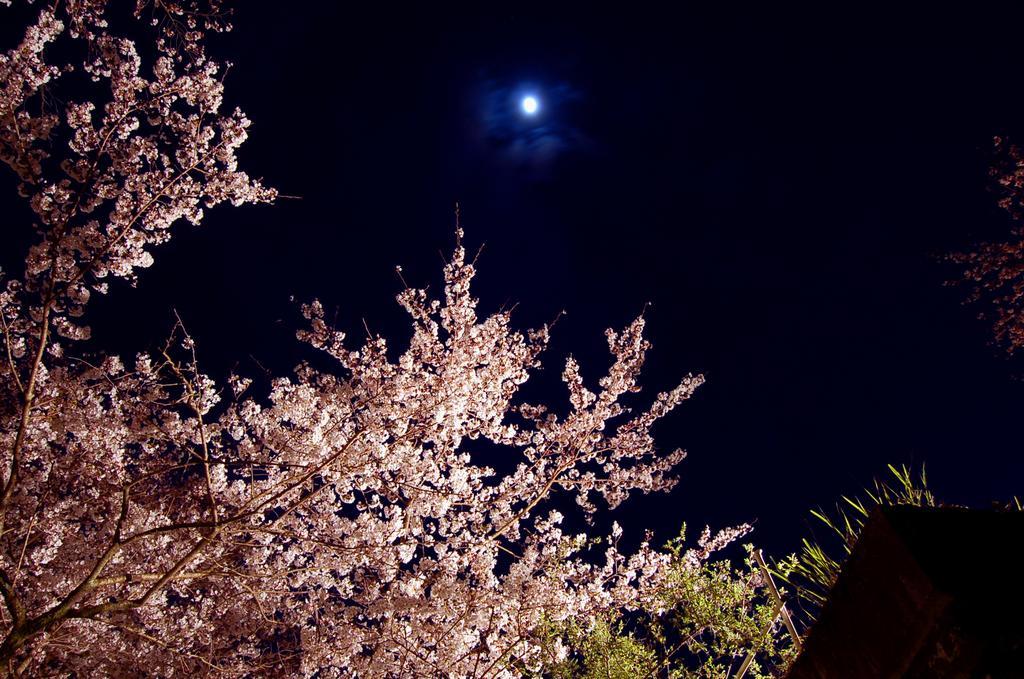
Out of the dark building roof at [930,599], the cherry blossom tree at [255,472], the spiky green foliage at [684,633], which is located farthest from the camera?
the spiky green foliage at [684,633]

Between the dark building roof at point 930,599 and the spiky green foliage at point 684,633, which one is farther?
the spiky green foliage at point 684,633

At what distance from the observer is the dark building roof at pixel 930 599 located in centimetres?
236

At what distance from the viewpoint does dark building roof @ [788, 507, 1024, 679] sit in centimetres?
236

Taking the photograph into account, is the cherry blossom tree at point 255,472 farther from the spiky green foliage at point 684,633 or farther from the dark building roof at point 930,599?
the dark building roof at point 930,599

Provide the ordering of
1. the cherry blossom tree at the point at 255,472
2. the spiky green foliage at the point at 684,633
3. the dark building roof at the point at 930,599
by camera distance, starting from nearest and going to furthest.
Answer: the dark building roof at the point at 930,599, the cherry blossom tree at the point at 255,472, the spiky green foliage at the point at 684,633

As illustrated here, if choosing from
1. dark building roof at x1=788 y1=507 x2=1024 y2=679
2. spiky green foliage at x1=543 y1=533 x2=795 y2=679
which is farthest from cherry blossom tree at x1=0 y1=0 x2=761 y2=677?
dark building roof at x1=788 y1=507 x2=1024 y2=679

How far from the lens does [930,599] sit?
248cm

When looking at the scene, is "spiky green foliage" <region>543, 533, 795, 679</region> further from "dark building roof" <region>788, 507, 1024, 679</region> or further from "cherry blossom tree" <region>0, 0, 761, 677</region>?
"dark building roof" <region>788, 507, 1024, 679</region>

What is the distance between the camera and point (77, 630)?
8734 mm

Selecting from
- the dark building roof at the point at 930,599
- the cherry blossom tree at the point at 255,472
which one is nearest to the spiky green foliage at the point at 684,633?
the cherry blossom tree at the point at 255,472

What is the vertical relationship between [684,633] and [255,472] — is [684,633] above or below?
below

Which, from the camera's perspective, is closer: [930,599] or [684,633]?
[930,599]

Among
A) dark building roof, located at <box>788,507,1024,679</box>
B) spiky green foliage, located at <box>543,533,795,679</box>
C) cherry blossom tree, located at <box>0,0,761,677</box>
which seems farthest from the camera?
spiky green foliage, located at <box>543,533,795,679</box>

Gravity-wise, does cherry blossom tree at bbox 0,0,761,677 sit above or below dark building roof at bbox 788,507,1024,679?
above
